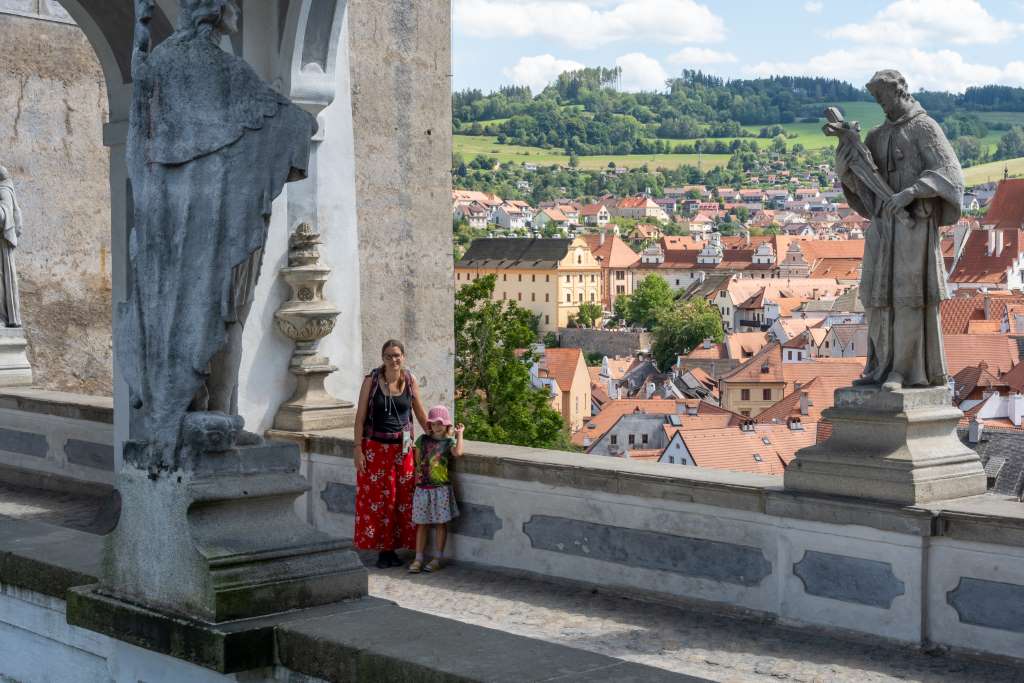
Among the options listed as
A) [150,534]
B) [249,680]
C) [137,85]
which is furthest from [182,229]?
[249,680]

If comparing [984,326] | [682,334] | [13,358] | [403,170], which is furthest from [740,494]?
[682,334]

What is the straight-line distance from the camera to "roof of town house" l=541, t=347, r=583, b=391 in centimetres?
10244

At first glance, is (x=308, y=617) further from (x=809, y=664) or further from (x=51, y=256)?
(x=51, y=256)

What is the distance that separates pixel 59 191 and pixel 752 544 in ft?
28.3

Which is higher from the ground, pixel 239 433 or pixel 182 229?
pixel 182 229

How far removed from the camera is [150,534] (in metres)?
4.30

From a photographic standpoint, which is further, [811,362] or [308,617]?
[811,362]

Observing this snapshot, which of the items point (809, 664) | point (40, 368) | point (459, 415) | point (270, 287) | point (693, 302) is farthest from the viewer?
point (693, 302)

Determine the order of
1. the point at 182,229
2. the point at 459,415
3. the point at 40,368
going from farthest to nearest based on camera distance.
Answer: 1. the point at 459,415
2. the point at 40,368
3. the point at 182,229

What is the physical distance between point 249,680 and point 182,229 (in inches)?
48.1

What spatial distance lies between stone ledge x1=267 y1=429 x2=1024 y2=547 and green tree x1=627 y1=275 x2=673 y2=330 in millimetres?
162177

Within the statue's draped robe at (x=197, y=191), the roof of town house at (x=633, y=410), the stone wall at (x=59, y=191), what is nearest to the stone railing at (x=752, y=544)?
the statue's draped robe at (x=197, y=191)

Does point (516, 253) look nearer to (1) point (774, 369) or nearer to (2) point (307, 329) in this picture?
(1) point (774, 369)

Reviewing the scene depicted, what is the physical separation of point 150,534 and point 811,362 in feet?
338
